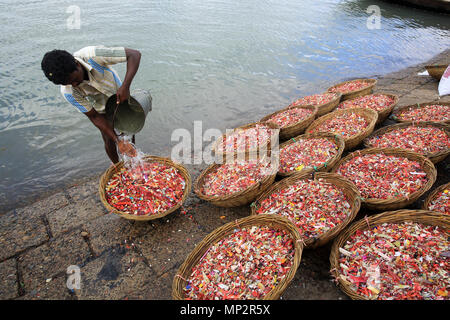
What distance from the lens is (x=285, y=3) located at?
13086mm

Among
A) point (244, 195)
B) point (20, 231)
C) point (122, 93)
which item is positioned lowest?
point (20, 231)

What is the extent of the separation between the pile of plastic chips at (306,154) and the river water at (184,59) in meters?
2.18

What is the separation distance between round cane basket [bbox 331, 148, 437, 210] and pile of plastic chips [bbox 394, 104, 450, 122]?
0.96 m

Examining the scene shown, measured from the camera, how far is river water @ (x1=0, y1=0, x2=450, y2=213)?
4.56 m

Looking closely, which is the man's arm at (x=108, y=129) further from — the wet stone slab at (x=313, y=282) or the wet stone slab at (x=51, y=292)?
the wet stone slab at (x=313, y=282)

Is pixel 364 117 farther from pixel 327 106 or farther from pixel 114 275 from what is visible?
pixel 114 275

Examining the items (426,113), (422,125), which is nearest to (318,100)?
(426,113)

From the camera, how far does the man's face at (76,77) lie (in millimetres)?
2275

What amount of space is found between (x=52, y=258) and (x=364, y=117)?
3818 millimetres

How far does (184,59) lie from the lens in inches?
296

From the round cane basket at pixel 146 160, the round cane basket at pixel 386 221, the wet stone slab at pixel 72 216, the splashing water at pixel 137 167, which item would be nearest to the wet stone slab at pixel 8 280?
the wet stone slab at pixel 72 216
